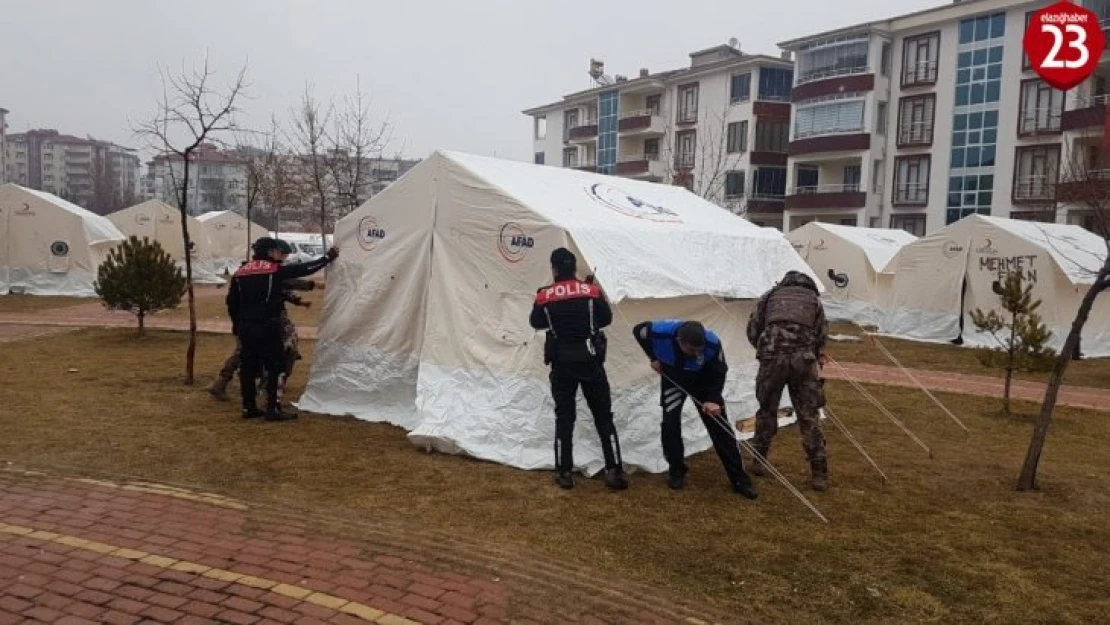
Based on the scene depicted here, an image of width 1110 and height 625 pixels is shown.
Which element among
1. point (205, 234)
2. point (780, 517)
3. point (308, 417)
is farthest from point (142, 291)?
point (205, 234)

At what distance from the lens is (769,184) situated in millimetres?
42812

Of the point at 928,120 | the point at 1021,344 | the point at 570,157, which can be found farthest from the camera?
the point at 570,157

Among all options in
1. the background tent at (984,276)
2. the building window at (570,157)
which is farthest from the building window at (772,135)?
the background tent at (984,276)

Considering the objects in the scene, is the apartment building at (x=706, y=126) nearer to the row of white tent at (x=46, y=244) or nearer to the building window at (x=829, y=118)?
the building window at (x=829, y=118)

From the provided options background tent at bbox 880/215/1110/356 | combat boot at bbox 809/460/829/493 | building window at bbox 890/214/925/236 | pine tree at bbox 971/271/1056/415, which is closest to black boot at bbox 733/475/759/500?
combat boot at bbox 809/460/829/493

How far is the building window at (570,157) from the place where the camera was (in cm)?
5659

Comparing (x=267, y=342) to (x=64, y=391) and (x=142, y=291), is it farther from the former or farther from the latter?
(x=142, y=291)

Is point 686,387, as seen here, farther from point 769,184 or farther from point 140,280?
point 769,184

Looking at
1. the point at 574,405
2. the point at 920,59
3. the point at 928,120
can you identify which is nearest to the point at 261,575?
the point at 574,405

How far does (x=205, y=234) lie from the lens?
31.4m

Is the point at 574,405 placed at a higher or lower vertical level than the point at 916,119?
lower

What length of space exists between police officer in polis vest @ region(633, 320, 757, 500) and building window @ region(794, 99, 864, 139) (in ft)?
114

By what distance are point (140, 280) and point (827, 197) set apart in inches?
1262

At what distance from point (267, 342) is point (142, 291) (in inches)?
333
